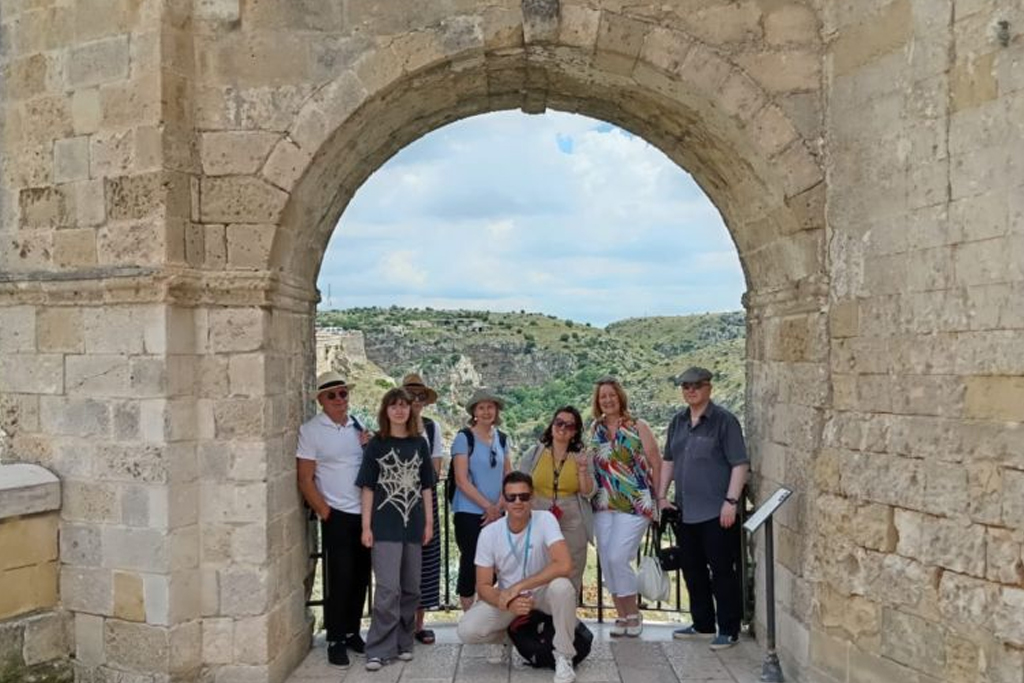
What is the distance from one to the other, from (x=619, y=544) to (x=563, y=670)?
34.6 inches

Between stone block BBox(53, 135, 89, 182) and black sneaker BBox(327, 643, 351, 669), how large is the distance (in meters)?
3.01

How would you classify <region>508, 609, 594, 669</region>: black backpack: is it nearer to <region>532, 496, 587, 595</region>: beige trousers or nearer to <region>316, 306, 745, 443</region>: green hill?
<region>532, 496, 587, 595</region>: beige trousers

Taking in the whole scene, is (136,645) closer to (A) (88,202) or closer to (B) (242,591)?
(B) (242,591)

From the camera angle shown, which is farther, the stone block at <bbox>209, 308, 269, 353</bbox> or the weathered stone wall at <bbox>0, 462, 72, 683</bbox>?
the stone block at <bbox>209, 308, 269, 353</bbox>

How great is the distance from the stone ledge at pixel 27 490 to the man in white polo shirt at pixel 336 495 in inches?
52.0

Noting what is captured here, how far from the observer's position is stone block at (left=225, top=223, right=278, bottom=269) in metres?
4.68

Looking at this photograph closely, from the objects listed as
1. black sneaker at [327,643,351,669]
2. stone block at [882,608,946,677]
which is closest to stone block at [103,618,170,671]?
black sneaker at [327,643,351,669]

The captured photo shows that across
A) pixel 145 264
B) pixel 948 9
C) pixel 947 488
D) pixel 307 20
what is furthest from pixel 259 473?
pixel 948 9

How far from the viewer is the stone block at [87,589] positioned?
4.63m

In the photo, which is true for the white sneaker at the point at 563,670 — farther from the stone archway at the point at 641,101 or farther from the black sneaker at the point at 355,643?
the stone archway at the point at 641,101

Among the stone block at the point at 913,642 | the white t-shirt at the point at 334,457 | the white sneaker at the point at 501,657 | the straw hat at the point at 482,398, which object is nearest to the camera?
the stone block at the point at 913,642

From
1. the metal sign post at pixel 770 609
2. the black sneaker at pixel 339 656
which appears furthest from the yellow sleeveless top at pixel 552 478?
Answer: the black sneaker at pixel 339 656

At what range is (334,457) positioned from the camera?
5.08 meters

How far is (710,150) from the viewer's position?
206 inches
